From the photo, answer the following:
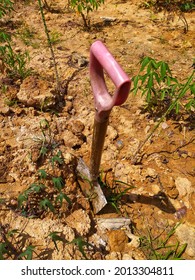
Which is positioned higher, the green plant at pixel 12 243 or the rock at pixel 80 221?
the green plant at pixel 12 243

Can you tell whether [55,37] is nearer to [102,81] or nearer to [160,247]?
[102,81]

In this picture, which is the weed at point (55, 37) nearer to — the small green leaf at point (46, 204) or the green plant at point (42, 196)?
the green plant at point (42, 196)

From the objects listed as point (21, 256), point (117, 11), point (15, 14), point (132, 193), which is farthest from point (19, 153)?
point (117, 11)

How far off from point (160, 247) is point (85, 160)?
0.71m

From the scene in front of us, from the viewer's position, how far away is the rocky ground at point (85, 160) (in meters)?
1.51

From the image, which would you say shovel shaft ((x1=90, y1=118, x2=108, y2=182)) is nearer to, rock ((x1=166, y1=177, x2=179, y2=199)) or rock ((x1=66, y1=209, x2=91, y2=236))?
rock ((x1=66, y1=209, x2=91, y2=236))

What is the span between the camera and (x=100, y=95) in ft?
3.73

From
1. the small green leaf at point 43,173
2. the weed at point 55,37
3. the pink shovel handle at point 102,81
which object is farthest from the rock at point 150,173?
the weed at point 55,37

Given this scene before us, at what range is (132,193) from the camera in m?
1.77

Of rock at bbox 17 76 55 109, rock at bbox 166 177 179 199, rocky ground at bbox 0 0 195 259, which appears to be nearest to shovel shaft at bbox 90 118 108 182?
rocky ground at bbox 0 0 195 259

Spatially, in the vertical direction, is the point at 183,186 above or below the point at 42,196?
below

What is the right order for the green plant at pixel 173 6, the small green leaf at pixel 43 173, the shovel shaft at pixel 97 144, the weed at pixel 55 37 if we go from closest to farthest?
the shovel shaft at pixel 97 144
the small green leaf at pixel 43 173
the weed at pixel 55 37
the green plant at pixel 173 6

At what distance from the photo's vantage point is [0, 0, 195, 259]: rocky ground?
151 cm

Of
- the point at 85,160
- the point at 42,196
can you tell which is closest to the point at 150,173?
the point at 85,160
